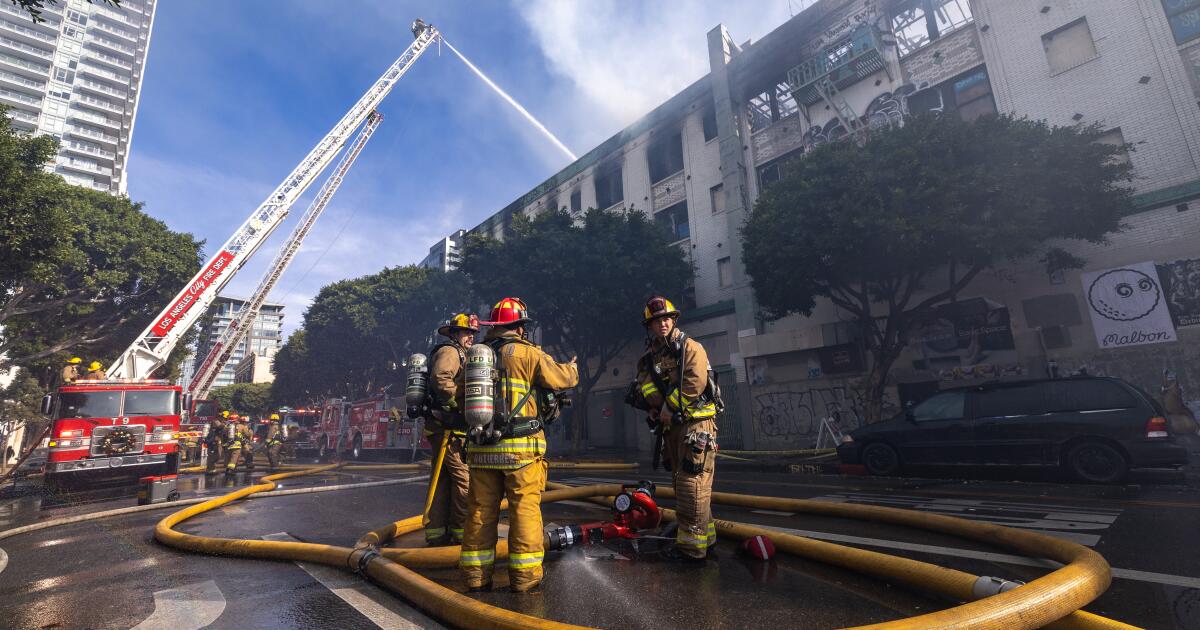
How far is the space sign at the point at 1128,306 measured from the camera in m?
13.2

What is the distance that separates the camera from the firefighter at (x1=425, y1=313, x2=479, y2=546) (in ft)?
15.4

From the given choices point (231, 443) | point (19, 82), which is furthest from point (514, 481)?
point (19, 82)

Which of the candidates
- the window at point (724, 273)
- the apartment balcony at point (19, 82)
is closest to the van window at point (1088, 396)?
the window at point (724, 273)

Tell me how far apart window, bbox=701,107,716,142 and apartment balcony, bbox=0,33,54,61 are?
284ft

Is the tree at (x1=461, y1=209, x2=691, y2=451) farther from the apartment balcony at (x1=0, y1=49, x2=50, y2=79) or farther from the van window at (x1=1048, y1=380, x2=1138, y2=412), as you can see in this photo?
the apartment balcony at (x1=0, y1=49, x2=50, y2=79)

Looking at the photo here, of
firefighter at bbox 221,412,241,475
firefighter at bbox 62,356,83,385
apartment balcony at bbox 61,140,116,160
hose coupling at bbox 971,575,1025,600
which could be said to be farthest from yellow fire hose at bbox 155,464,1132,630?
apartment balcony at bbox 61,140,116,160

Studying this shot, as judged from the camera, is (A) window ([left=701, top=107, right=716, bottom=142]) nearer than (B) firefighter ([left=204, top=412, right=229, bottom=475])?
No

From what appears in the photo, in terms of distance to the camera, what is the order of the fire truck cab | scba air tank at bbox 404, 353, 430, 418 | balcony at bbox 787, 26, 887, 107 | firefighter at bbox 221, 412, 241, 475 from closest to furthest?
scba air tank at bbox 404, 353, 430, 418, the fire truck cab, firefighter at bbox 221, 412, 241, 475, balcony at bbox 787, 26, 887, 107

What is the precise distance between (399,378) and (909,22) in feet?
109

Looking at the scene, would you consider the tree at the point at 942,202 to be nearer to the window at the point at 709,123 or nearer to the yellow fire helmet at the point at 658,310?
the window at the point at 709,123

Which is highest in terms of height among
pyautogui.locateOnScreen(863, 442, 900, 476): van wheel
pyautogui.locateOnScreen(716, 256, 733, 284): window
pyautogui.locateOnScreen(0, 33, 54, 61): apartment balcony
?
pyautogui.locateOnScreen(0, 33, 54, 61): apartment balcony

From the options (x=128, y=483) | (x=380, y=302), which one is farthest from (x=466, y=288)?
(x=128, y=483)

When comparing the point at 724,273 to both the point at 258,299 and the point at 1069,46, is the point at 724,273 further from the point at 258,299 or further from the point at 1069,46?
the point at 258,299

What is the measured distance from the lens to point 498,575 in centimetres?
349
